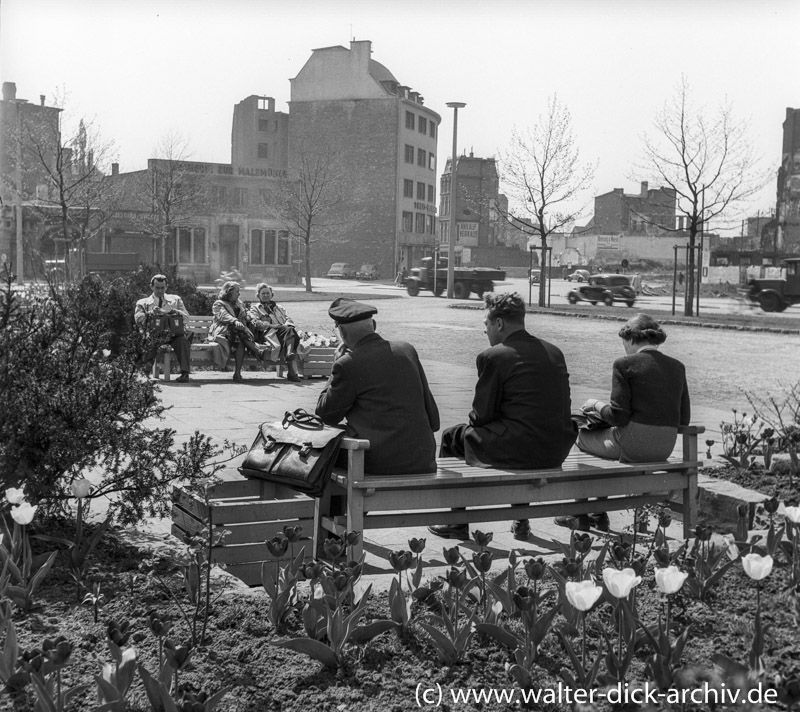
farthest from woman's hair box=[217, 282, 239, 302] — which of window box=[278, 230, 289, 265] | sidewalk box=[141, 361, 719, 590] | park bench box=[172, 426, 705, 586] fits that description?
park bench box=[172, 426, 705, 586]

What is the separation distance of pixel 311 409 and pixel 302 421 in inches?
209

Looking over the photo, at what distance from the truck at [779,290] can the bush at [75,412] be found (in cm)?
2080

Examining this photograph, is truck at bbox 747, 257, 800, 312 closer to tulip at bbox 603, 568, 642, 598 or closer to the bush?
the bush

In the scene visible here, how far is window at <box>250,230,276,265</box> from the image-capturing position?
42.9ft

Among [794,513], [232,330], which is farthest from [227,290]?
[794,513]

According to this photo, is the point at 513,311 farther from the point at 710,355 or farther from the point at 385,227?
the point at 385,227

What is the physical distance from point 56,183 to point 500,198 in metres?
7.11

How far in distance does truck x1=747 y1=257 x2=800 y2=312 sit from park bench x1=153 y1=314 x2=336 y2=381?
540 inches

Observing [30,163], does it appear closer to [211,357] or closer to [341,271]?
[341,271]

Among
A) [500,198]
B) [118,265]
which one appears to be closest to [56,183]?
[118,265]

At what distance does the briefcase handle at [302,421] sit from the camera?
4.76 m

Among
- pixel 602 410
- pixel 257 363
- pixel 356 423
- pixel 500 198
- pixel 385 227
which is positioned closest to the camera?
pixel 356 423

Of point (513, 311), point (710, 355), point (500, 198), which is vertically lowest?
point (710, 355)

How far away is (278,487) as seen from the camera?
4965 millimetres
